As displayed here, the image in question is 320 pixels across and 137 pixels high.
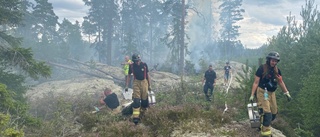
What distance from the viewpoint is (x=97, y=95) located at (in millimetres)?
15211

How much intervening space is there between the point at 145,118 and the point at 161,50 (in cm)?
5113

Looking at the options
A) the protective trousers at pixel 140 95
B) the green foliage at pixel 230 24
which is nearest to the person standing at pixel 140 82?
the protective trousers at pixel 140 95

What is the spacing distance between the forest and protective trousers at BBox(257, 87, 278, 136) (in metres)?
1.40

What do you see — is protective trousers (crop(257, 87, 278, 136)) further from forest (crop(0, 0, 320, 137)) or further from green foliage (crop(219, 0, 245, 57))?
green foliage (crop(219, 0, 245, 57))

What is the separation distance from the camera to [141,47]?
52656mm

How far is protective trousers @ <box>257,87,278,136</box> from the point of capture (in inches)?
226

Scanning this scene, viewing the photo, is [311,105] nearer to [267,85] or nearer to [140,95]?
[267,85]

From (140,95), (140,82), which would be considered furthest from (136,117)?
(140,82)

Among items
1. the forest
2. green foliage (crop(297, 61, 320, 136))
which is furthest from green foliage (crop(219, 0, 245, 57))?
green foliage (crop(297, 61, 320, 136))

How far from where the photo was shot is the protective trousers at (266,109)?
5738 mm

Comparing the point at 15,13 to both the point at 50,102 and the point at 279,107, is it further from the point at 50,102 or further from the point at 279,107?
the point at 279,107

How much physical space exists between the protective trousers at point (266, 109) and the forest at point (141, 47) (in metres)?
1.40

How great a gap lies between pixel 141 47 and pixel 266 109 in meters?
47.6

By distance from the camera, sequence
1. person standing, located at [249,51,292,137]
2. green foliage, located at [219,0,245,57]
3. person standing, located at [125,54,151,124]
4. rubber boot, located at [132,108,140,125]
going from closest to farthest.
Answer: person standing, located at [249,51,292,137]
rubber boot, located at [132,108,140,125]
person standing, located at [125,54,151,124]
green foliage, located at [219,0,245,57]
